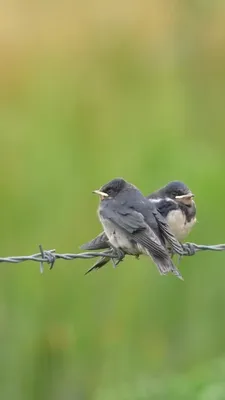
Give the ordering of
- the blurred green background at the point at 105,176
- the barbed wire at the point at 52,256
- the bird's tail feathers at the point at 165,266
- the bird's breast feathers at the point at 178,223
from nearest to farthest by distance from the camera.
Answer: the barbed wire at the point at 52,256
the bird's tail feathers at the point at 165,266
the bird's breast feathers at the point at 178,223
the blurred green background at the point at 105,176

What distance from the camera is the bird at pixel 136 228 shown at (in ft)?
15.6

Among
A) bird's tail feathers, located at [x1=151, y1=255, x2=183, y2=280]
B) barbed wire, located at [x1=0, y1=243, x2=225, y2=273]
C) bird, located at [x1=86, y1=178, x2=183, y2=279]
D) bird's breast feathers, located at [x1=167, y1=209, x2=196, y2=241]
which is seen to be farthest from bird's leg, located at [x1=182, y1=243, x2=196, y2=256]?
bird's tail feathers, located at [x1=151, y1=255, x2=183, y2=280]

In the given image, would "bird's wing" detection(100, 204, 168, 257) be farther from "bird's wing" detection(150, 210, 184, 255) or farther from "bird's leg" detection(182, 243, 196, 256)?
"bird's leg" detection(182, 243, 196, 256)

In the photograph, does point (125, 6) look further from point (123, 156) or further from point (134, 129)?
point (123, 156)

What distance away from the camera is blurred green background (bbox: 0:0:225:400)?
5.57m

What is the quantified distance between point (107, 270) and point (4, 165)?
1.48m

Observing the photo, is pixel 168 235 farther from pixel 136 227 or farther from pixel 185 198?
pixel 185 198

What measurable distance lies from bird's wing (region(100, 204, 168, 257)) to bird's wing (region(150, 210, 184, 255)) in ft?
0.27

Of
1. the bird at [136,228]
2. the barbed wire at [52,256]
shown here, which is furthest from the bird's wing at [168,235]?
the barbed wire at [52,256]

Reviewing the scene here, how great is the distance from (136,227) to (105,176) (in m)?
1.96

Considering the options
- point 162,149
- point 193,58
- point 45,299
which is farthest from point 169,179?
point 193,58

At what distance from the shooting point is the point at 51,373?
5457mm

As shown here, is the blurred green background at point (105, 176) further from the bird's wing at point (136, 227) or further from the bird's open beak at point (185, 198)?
the bird's wing at point (136, 227)

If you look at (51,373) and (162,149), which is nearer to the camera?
(51,373)
